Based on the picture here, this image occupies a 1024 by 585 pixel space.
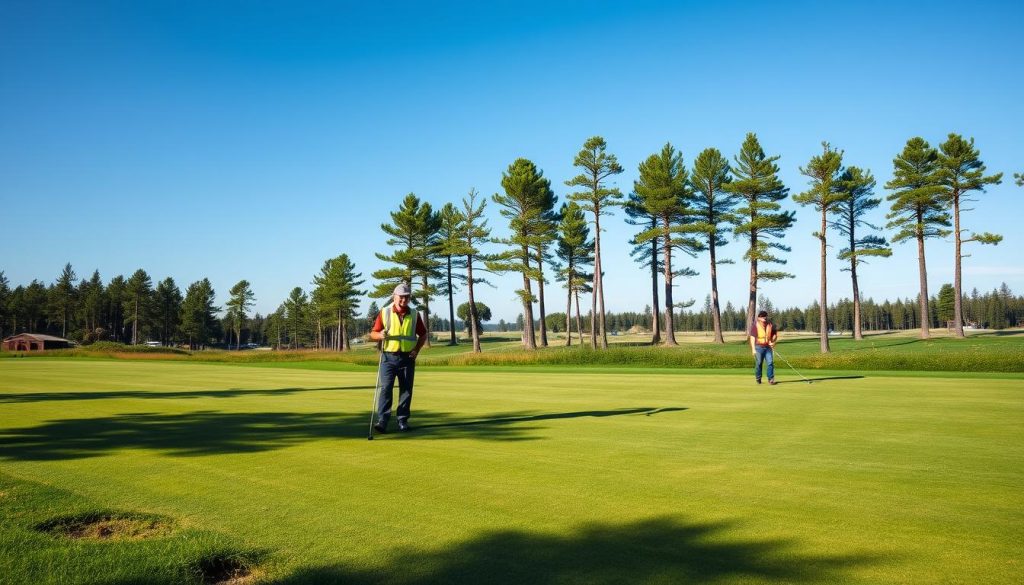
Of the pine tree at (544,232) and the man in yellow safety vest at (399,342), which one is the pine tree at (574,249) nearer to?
the pine tree at (544,232)

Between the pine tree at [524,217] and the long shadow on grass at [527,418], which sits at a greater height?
the pine tree at [524,217]

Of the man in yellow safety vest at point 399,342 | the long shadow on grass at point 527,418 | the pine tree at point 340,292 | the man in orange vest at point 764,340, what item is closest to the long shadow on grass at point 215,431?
the long shadow on grass at point 527,418

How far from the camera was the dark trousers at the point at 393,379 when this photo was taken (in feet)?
28.8

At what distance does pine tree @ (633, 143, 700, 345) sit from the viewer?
50500 millimetres

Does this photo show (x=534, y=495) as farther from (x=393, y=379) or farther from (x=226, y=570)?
(x=393, y=379)

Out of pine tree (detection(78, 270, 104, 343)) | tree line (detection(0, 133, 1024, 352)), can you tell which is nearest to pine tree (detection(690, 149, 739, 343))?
tree line (detection(0, 133, 1024, 352))

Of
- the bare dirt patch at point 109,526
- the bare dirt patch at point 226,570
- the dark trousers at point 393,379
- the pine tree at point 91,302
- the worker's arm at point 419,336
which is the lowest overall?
the bare dirt patch at point 226,570

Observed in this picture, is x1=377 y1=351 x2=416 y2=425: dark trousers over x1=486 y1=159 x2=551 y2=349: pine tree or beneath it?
beneath

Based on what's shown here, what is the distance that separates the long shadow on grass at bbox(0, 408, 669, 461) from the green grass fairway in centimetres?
6

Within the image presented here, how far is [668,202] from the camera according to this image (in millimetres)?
49906

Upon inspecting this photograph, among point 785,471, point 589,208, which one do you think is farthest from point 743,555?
point 589,208

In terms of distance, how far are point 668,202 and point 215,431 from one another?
150ft

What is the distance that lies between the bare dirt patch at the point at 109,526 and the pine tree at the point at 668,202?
49075 millimetres

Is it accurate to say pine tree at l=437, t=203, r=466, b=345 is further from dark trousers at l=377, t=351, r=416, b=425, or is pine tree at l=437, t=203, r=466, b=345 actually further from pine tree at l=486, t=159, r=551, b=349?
dark trousers at l=377, t=351, r=416, b=425
